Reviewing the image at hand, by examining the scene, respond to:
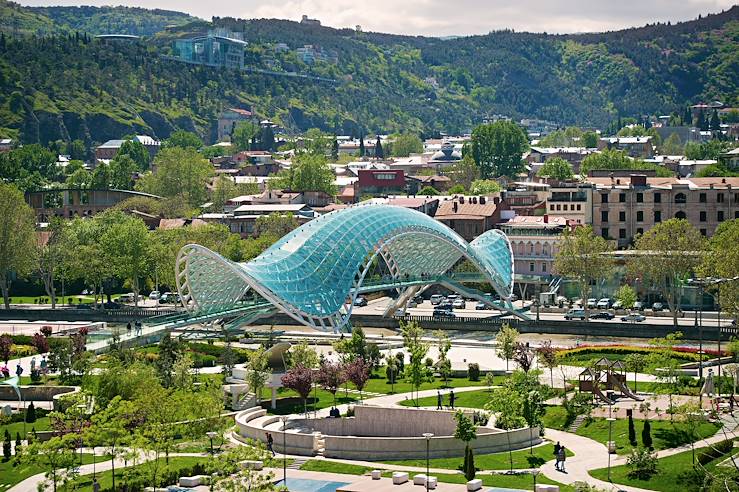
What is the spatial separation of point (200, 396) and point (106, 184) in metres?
110

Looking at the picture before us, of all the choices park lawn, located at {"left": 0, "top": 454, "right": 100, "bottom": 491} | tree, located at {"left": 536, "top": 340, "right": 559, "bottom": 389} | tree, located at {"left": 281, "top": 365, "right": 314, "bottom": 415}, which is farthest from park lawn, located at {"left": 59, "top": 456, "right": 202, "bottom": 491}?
tree, located at {"left": 536, "top": 340, "right": 559, "bottom": 389}

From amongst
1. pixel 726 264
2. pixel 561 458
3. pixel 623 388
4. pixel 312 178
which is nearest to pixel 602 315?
pixel 726 264

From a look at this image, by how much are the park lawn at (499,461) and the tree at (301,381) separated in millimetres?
9467

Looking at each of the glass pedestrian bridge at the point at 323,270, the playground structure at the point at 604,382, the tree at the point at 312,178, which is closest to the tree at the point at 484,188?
the tree at the point at 312,178

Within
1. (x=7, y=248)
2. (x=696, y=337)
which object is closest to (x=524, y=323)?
(x=696, y=337)

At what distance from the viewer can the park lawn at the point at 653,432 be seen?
5662 cm

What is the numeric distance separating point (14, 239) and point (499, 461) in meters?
66.0

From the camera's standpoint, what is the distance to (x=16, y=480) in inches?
2190

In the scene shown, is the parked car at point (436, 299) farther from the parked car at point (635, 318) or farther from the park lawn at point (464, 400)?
the park lawn at point (464, 400)

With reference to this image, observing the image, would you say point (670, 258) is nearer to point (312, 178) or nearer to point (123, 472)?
point (123, 472)

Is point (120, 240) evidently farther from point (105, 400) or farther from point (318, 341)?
point (105, 400)

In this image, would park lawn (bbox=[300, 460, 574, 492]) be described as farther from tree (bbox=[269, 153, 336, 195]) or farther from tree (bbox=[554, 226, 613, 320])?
tree (bbox=[269, 153, 336, 195])

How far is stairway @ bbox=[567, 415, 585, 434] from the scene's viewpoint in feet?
200

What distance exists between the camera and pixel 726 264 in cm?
8625
